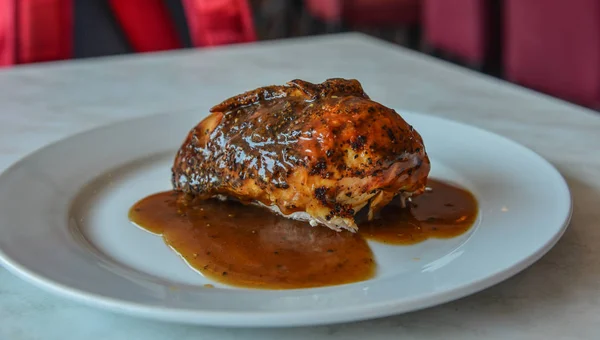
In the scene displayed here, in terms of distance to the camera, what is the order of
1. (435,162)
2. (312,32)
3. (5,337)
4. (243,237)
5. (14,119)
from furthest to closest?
(312,32) < (14,119) < (435,162) < (243,237) < (5,337)

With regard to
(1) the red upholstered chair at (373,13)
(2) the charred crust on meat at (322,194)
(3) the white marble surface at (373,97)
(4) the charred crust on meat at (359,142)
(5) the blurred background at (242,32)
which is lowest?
(1) the red upholstered chair at (373,13)

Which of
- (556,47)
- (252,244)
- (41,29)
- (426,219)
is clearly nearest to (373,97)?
(426,219)

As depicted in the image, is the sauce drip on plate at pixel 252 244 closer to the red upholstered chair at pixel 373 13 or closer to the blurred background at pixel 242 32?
the blurred background at pixel 242 32

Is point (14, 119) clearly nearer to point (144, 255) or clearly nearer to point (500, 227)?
point (144, 255)

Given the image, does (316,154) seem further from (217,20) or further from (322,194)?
(217,20)

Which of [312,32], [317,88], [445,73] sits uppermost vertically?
[317,88]

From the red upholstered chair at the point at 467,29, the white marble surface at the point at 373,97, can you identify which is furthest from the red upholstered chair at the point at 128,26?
the red upholstered chair at the point at 467,29

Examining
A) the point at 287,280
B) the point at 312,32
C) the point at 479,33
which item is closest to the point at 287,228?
the point at 287,280

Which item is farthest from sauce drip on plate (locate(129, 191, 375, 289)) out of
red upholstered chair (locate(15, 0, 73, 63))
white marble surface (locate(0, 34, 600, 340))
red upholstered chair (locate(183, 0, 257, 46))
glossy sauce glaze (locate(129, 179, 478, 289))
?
red upholstered chair (locate(183, 0, 257, 46))
